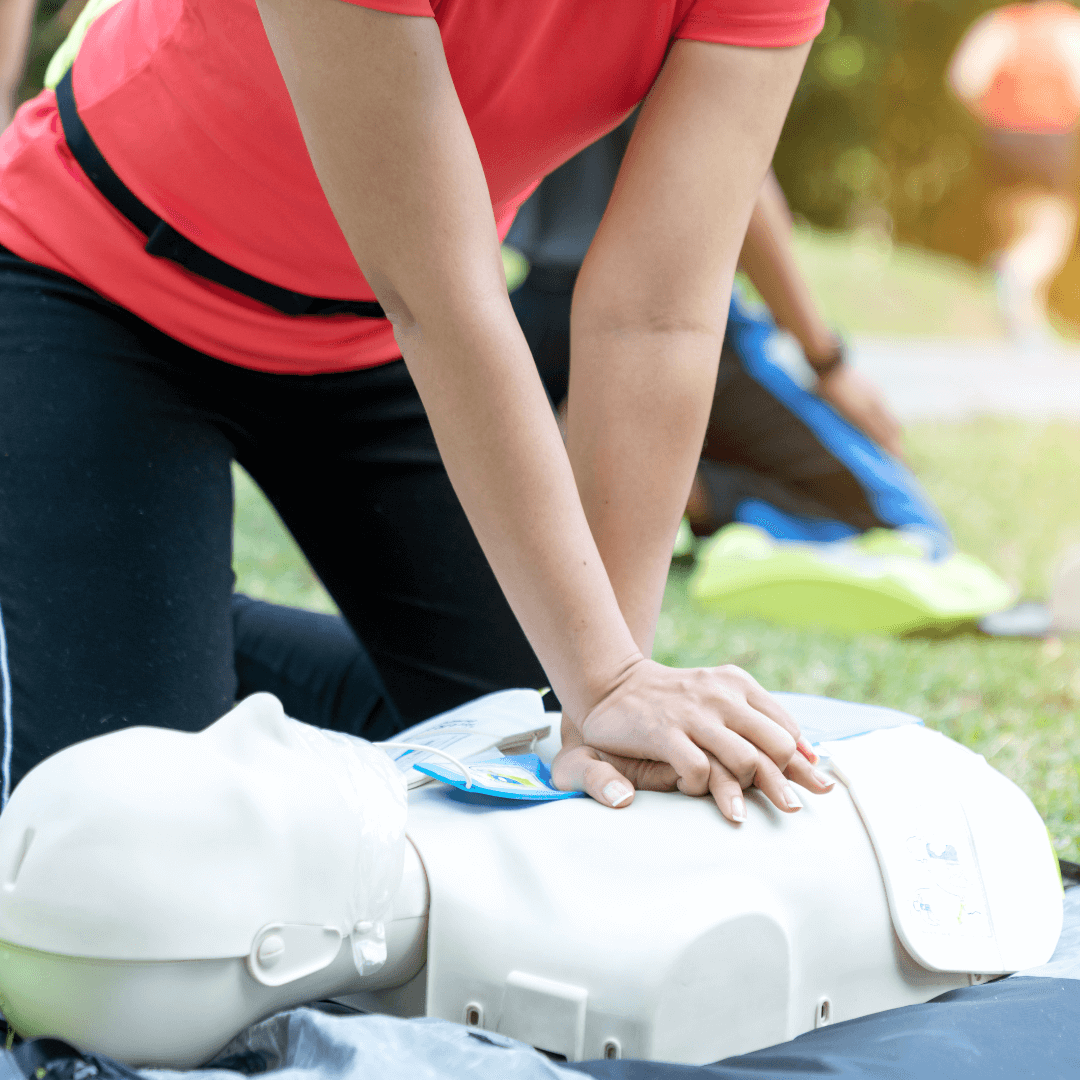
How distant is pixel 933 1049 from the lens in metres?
0.89

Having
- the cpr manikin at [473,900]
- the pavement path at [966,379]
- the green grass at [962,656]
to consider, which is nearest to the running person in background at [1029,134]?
the pavement path at [966,379]

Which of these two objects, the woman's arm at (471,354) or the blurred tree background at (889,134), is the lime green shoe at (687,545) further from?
the blurred tree background at (889,134)

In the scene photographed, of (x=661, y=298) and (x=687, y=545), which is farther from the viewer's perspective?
(x=687, y=545)

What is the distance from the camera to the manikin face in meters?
0.78

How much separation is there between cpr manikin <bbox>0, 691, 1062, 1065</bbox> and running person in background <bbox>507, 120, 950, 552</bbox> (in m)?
2.10

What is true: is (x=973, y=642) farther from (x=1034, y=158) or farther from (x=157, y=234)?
(x=1034, y=158)

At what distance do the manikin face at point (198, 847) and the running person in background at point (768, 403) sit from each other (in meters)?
2.20

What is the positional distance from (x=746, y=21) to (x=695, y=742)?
65 centimetres

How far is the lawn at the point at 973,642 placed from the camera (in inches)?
80.7

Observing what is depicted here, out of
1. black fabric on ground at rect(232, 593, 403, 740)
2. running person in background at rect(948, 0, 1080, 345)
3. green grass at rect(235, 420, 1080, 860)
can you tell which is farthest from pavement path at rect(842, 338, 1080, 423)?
black fabric on ground at rect(232, 593, 403, 740)

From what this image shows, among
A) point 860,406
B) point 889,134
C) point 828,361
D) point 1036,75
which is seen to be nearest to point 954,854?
point 828,361

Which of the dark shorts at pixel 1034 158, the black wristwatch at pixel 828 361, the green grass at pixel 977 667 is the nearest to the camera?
the green grass at pixel 977 667

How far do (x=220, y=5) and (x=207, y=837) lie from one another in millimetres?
802

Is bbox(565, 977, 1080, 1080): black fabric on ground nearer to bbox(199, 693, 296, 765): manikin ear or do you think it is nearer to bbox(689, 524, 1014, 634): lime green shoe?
bbox(199, 693, 296, 765): manikin ear
